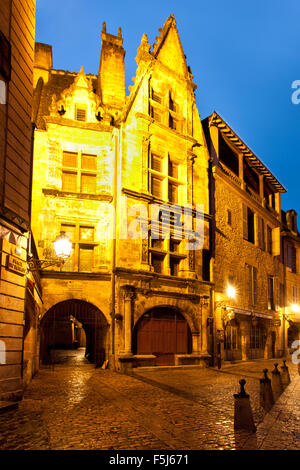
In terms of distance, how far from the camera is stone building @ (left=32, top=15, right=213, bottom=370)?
1559 cm

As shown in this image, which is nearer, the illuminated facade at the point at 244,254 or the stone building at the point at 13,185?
the stone building at the point at 13,185

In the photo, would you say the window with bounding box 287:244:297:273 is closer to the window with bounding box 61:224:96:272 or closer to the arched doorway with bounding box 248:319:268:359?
the arched doorway with bounding box 248:319:268:359

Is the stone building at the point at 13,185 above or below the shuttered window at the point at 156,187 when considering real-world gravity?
below

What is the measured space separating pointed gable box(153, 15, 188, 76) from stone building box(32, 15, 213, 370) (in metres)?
0.06

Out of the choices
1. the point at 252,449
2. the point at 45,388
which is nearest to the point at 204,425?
the point at 252,449

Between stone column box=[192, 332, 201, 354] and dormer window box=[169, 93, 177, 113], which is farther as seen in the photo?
dormer window box=[169, 93, 177, 113]

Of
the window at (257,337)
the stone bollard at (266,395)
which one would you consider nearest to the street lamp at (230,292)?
the window at (257,337)

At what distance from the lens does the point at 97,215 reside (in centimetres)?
1616

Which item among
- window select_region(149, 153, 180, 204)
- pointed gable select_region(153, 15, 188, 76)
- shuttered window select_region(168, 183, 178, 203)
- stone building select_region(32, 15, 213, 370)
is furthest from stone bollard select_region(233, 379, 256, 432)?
pointed gable select_region(153, 15, 188, 76)

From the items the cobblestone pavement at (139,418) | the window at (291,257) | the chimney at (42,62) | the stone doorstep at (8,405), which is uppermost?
the chimney at (42,62)

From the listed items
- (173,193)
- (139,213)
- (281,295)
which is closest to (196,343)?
(139,213)

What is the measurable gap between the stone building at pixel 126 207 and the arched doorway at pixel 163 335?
42 mm

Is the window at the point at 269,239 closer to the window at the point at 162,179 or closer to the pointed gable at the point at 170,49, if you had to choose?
the window at the point at 162,179

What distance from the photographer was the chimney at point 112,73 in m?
18.5
